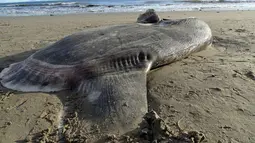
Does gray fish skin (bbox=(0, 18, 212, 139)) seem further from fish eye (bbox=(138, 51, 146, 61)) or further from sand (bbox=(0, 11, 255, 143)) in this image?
sand (bbox=(0, 11, 255, 143))

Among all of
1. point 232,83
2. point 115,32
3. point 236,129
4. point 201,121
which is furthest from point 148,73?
point 236,129

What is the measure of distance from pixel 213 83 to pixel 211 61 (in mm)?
801

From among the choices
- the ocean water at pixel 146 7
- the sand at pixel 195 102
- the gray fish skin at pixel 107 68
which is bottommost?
the ocean water at pixel 146 7

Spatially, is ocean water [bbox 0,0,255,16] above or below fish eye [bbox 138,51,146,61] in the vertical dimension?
below

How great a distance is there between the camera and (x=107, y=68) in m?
3.32

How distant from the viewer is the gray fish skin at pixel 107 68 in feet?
8.82

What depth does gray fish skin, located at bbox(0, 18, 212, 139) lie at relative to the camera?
2687 millimetres

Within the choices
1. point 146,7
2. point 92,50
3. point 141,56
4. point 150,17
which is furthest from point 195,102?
point 146,7

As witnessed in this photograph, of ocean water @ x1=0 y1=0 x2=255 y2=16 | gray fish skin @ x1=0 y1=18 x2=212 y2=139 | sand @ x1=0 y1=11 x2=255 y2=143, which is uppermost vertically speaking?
gray fish skin @ x1=0 y1=18 x2=212 y2=139

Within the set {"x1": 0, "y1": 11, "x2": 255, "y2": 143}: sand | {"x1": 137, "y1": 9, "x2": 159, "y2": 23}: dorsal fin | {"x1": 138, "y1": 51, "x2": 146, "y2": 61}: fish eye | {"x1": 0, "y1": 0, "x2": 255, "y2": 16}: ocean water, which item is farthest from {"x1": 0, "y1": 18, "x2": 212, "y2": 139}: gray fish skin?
{"x1": 0, "y1": 0, "x2": 255, "y2": 16}: ocean water

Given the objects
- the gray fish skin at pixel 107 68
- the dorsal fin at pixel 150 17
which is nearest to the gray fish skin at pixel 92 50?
the gray fish skin at pixel 107 68

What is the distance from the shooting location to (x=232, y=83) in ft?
10.7

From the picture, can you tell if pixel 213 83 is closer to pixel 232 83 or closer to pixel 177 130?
pixel 232 83

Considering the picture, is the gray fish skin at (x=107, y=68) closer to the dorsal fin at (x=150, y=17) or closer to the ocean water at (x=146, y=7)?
the dorsal fin at (x=150, y=17)
